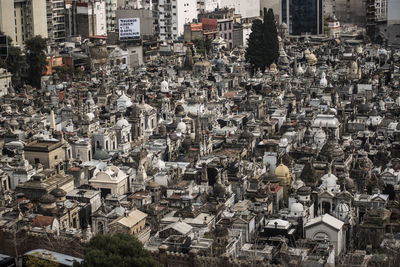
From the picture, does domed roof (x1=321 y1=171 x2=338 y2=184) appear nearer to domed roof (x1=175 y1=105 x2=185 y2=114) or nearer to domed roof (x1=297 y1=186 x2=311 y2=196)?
domed roof (x1=297 y1=186 x2=311 y2=196)

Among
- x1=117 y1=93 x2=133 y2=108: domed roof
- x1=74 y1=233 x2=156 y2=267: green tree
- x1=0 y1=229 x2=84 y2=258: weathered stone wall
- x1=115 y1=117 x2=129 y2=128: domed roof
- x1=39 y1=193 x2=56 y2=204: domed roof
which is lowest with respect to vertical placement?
x1=0 y1=229 x2=84 y2=258: weathered stone wall

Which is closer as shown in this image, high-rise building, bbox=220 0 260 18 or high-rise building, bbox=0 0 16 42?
high-rise building, bbox=0 0 16 42

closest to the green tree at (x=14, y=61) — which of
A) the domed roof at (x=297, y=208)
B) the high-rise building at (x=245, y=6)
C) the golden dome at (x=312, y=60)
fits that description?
the golden dome at (x=312, y=60)

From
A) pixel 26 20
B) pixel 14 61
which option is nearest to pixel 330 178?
pixel 14 61

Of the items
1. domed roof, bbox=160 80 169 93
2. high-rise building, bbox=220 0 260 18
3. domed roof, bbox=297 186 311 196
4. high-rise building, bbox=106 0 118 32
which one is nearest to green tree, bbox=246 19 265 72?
domed roof, bbox=160 80 169 93

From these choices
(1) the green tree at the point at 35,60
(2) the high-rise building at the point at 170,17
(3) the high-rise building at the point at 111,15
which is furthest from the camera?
(3) the high-rise building at the point at 111,15

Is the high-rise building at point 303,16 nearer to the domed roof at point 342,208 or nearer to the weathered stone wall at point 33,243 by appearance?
the domed roof at point 342,208

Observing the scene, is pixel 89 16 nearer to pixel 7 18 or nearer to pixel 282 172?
pixel 7 18
